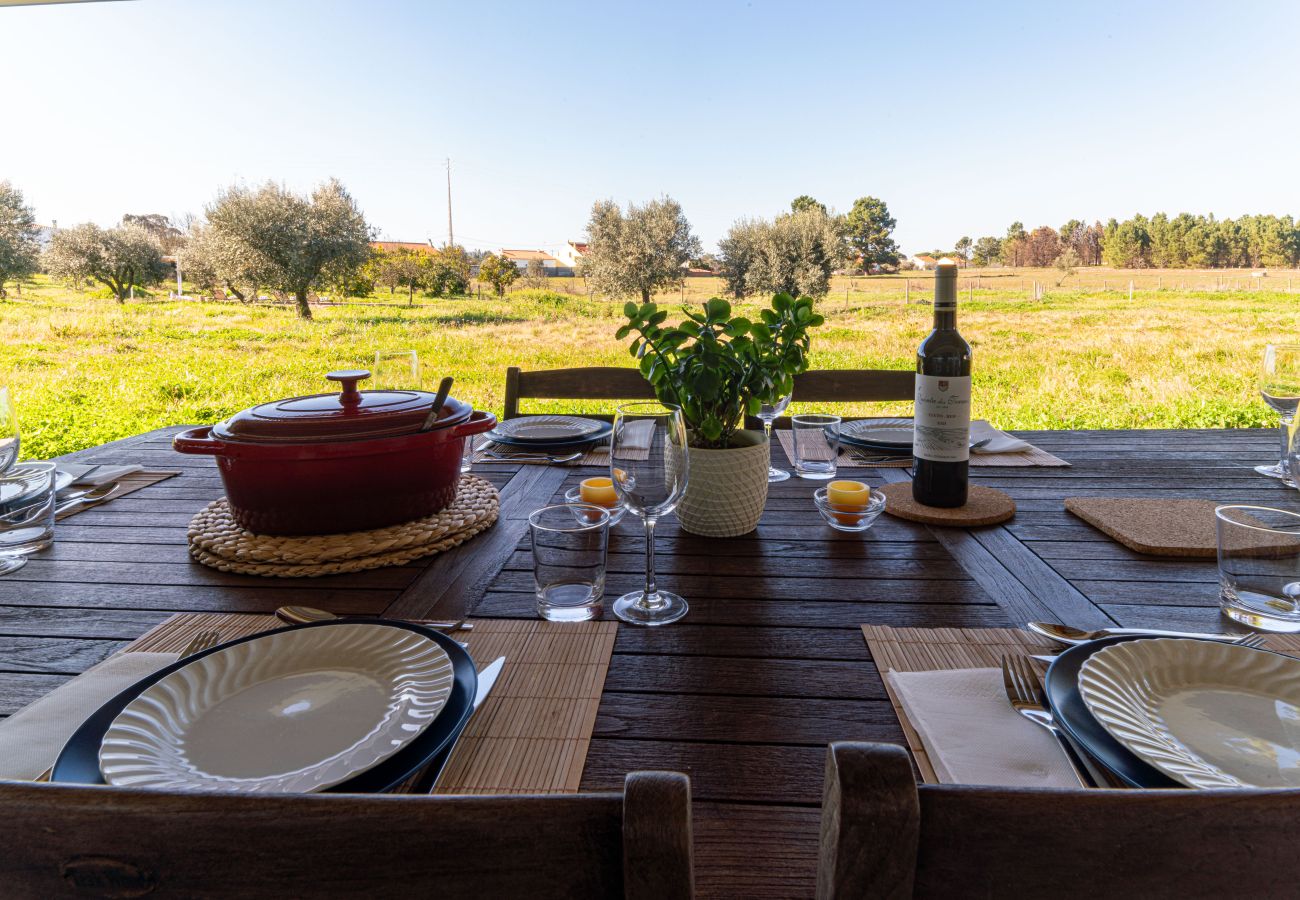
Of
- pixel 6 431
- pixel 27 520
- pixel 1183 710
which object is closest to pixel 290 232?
pixel 6 431

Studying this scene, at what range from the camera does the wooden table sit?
480 millimetres

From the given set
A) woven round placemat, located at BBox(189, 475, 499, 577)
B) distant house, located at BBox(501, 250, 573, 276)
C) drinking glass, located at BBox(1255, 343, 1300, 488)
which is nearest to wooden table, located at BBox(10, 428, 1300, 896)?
woven round placemat, located at BBox(189, 475, 499, 577)

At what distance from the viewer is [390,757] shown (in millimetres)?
450

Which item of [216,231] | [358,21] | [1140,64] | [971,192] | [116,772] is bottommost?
[116,772]

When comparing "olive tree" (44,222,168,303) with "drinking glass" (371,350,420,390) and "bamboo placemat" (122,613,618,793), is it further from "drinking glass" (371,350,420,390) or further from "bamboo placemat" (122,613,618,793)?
"bamboo placemat" (122,613,618,793)

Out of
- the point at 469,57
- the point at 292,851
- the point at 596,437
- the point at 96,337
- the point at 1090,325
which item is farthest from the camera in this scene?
the point at 469,57

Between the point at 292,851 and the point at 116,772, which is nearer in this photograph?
the point at 292,851

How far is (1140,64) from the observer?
966 cm

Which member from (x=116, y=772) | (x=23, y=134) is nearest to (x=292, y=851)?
(x=116, y=772)

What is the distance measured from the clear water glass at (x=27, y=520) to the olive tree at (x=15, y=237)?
33.4ft

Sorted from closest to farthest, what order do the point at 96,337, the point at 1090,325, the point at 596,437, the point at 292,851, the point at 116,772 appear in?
1. the point at 292,851
2. the point at 116,772
3. the point at 596,437
4. the point at 96,337
5. the point at 1090,325

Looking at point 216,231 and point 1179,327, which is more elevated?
point 216,231

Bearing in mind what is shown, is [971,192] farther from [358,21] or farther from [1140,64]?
[358,21]

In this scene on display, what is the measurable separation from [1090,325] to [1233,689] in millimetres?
10248
